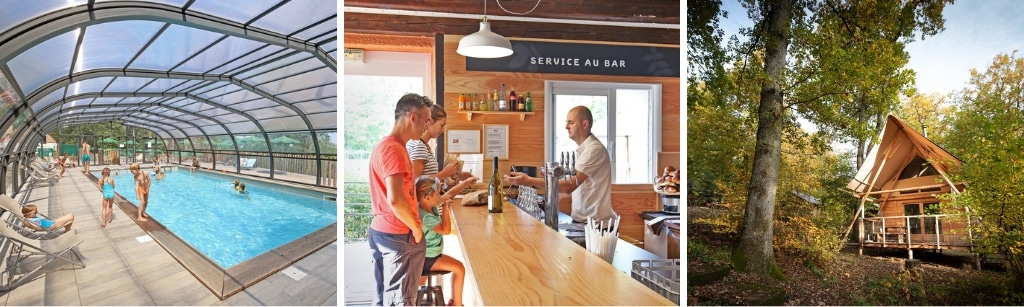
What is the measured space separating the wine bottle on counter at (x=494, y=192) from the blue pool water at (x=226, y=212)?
100 cm

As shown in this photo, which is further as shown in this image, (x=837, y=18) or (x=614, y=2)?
(x=614, y=2)

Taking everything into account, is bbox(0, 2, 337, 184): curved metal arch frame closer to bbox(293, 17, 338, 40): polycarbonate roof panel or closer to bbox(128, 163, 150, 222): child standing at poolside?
bbox(293, 17, 338, 40): polycarbonate roof panel

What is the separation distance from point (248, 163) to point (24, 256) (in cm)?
112

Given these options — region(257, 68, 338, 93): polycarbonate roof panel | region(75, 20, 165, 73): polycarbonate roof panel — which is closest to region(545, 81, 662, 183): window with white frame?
region(257, 68, 338, 93): polycarbonate roof panel

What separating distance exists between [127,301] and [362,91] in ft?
5.60

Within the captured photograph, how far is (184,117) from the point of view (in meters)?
Result: 3.46

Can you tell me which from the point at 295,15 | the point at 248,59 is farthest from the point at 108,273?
the point at 295,15

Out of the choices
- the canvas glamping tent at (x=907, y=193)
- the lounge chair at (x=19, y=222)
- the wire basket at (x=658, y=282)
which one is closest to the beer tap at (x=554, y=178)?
the wire basket at (x=658, y=282)

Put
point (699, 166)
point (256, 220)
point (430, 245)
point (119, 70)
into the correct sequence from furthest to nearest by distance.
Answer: point (699, 166), point (430, 245), point (256, 220), point (119, 70)

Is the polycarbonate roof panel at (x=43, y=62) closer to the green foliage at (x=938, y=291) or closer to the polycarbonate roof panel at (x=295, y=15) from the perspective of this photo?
the polycarbonate roof panel at (x=295, y=15)

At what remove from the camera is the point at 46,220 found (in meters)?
3.17

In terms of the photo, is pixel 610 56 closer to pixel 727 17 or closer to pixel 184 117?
pixel 727 17

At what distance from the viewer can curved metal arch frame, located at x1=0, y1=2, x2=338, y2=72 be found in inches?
117

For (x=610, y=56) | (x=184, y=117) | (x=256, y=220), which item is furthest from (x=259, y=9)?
(x=610, y=56)
